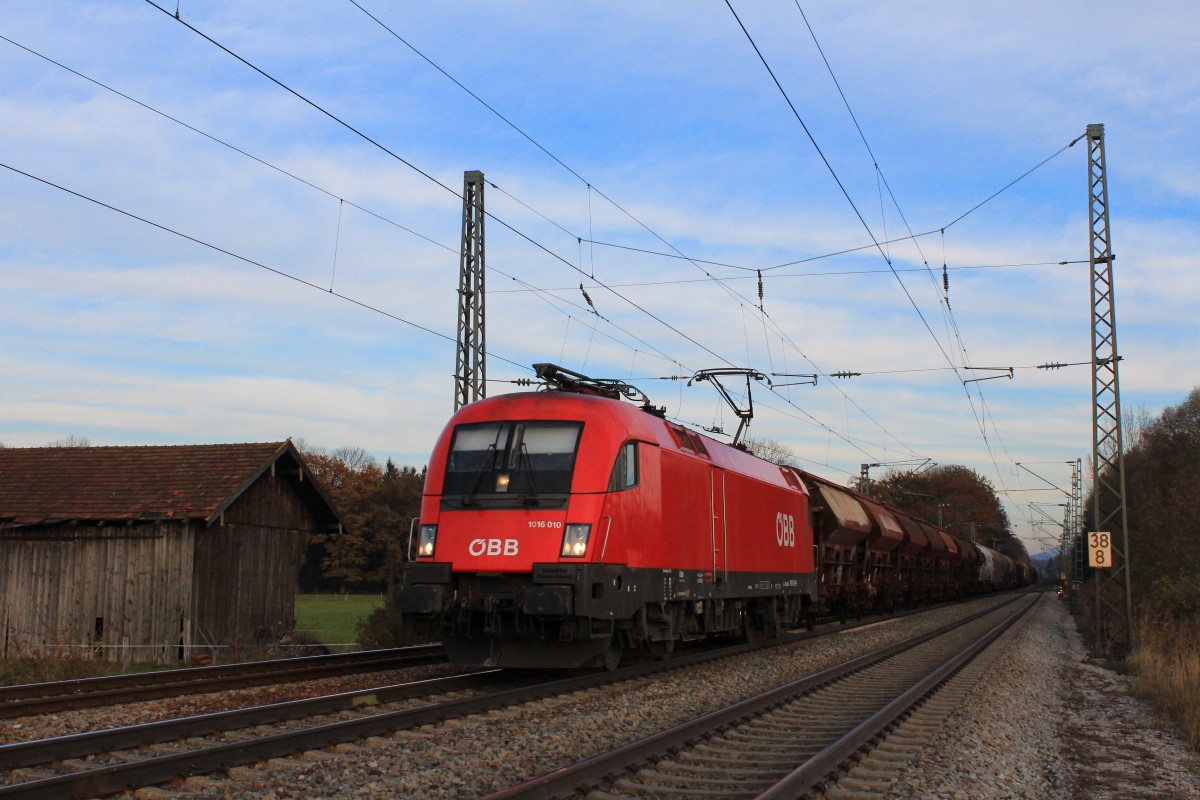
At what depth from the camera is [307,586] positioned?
63875mm

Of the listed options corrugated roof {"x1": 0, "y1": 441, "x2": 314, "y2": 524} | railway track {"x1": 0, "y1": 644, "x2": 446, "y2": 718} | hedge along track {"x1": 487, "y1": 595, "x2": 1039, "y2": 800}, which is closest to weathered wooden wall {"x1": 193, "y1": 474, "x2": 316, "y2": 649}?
corrugated roof {"x1": 0, "y1": 441, "x2": 314, "y2": 524}

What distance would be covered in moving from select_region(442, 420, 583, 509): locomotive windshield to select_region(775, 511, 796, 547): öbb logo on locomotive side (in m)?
8.76

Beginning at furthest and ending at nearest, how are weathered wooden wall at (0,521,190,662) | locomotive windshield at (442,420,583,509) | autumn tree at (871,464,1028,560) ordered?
autumn tree at (871,464,1028,560) → weathered wooden wall at (0,521,190,662) → locomotive windshield at (442,420,583,509)

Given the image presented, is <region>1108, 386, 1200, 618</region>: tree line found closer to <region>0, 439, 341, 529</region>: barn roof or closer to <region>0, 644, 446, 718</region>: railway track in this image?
<region>0, 644, 446, 718</region>: railway track

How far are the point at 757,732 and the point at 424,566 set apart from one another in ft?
15.0

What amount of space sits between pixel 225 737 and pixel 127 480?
46.9 ft

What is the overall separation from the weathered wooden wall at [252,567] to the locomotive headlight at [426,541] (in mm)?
8677

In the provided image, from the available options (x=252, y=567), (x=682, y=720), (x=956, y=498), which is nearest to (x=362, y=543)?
(x=252, y=567)

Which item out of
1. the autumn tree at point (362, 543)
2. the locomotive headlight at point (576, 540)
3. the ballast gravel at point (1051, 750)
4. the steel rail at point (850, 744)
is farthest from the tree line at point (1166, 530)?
the autumn tree at point (362, 543)

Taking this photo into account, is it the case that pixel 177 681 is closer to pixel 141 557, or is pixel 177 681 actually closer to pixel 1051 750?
pixel 141 557

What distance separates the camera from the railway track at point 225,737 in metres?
6.95

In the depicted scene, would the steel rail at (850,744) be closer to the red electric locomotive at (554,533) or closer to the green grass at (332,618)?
the red electric locomotive at (554,533)

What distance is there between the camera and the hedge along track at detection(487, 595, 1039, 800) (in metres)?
7.30

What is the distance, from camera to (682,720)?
10.6 m
